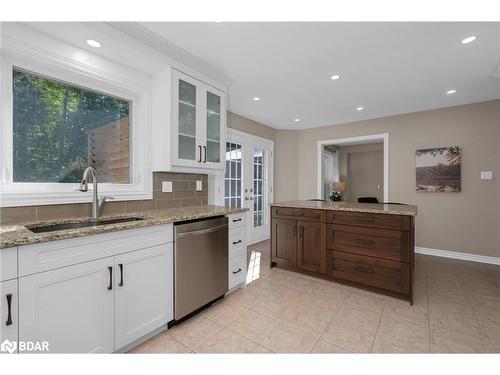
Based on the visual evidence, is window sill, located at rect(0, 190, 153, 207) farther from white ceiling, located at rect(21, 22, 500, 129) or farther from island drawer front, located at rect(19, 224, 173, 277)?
white ceiling, located at rect(21, 22, 500, 129)

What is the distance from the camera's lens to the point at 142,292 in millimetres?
1536

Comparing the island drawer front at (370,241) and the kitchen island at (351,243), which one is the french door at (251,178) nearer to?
the kitchen island at (351,243)

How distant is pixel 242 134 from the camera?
3.97 m

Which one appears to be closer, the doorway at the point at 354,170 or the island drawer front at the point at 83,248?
the island drawer front at the point at 83,248

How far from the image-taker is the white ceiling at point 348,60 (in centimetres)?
178

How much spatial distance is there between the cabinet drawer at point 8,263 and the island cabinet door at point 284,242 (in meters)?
2.42

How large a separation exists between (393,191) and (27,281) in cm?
469

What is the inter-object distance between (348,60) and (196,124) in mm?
1662

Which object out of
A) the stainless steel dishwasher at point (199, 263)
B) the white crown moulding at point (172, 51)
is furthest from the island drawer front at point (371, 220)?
the white crown moulding at point (172, 51)

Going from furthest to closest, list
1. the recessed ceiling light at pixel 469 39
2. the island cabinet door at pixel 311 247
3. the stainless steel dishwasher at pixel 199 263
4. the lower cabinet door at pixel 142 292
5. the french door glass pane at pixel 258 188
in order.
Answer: the french door glass pane at pixel 258 188 → the island cabinet door at pixel 311 247 → the recessed ceiling light at pixel 469 39 → the stainless steel dishwasher at pixel 199 263 → the lower cabinet door at pixel 142 292

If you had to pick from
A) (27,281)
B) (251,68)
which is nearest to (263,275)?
(27,281)

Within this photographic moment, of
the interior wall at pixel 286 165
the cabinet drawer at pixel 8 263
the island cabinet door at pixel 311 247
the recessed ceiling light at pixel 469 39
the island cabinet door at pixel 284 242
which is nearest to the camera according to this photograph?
the cabinet drawer at pixel 8 263
